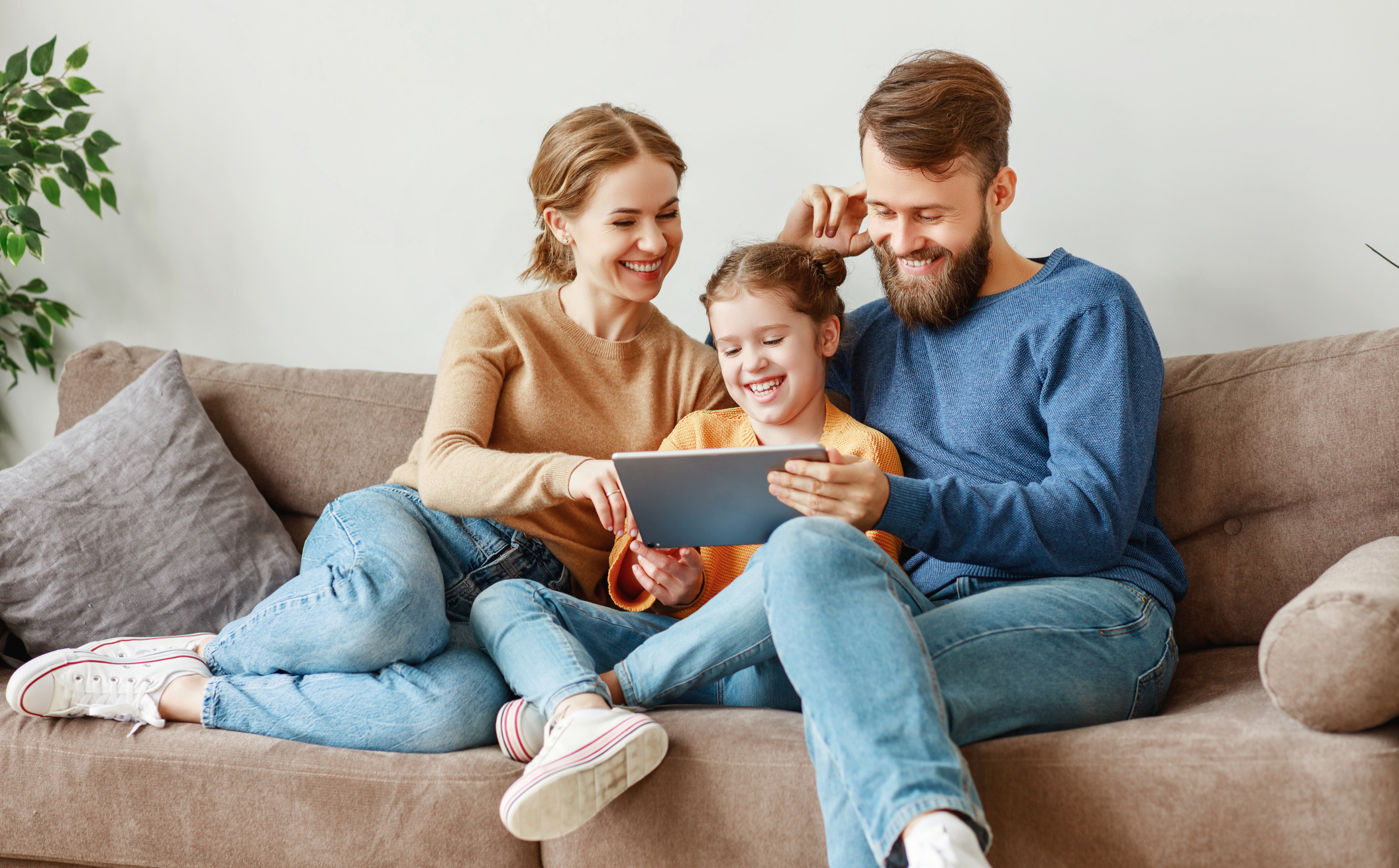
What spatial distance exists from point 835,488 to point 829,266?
580 mm

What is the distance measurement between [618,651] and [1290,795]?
2.87 ft

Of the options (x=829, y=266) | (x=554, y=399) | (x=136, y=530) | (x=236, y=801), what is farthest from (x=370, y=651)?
(x=829, y=266)

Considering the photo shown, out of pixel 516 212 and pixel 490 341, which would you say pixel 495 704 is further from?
pixel 516 212

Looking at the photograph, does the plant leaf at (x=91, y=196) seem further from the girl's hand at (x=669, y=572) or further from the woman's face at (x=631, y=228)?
the girl's hand at (x=669, y=572)

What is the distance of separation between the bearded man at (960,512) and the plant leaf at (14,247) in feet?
5.57

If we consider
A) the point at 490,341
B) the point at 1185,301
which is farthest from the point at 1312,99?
the point at 490,341

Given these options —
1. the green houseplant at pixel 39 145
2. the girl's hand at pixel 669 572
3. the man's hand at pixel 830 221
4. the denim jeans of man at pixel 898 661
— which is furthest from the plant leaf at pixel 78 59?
the denim jeans of man at pixel 898 661

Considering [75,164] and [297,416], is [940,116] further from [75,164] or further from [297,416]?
[75,164]

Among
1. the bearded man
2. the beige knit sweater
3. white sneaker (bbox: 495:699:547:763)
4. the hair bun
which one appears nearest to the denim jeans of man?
the bearded man

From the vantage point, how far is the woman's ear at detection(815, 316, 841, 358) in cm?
159

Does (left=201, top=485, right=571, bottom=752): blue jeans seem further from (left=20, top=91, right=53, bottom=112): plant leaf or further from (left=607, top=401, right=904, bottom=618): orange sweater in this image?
(left=20, top=91, right=53, bottom=112): plant leaf

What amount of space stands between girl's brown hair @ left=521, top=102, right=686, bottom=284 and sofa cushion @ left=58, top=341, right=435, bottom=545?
0.53m

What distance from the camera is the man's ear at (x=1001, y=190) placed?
1471 millimetres

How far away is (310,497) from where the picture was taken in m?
1.93
